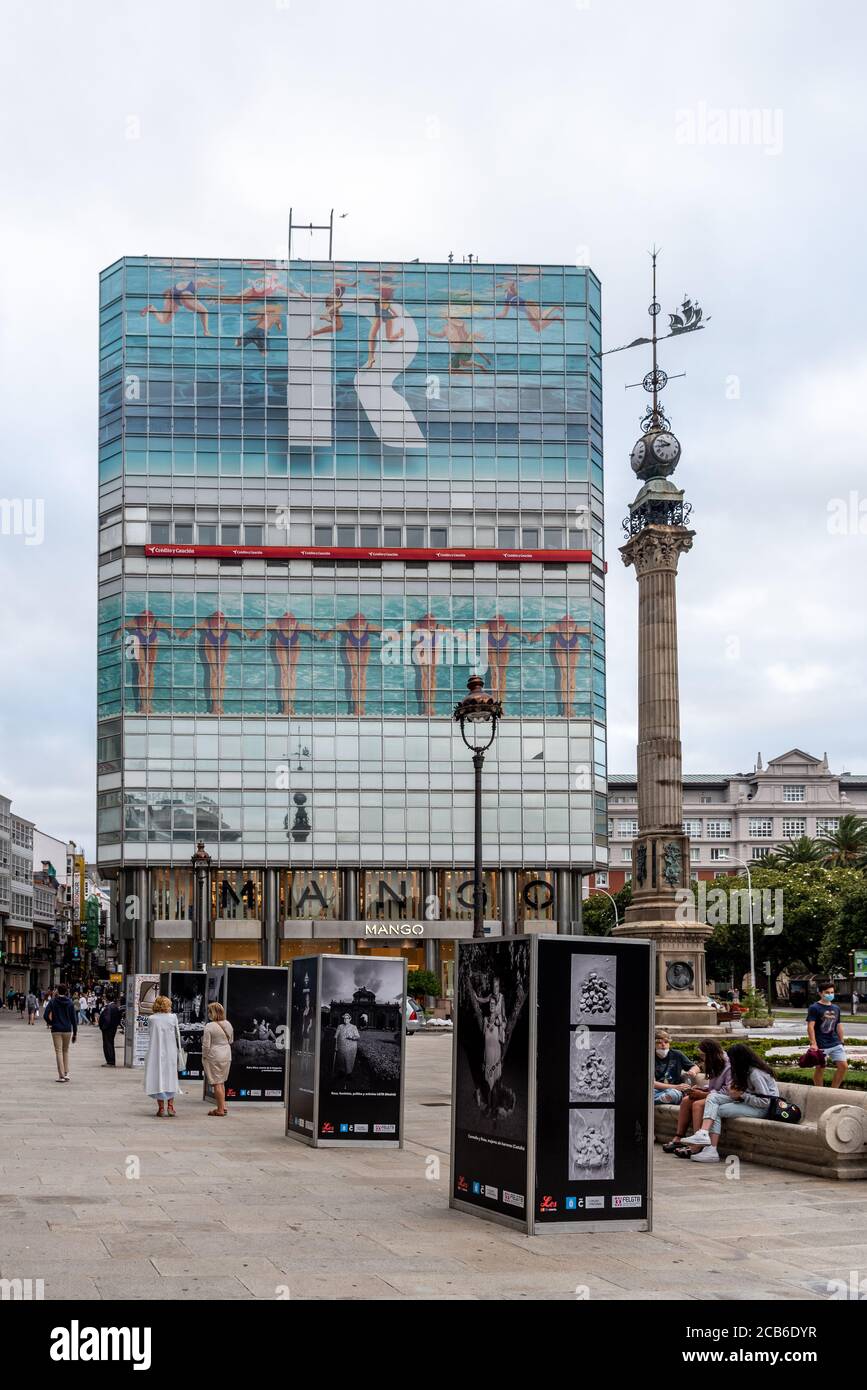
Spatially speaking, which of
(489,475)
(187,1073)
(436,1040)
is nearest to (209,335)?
(489,475)

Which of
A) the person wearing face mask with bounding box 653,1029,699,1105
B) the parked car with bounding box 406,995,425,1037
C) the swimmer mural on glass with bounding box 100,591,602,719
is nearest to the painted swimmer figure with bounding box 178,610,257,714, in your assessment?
the swimmer mural on glass with bounding box 100,591,602,719

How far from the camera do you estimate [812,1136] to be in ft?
50.8

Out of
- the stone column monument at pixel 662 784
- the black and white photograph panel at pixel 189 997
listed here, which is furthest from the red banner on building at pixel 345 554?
the black and white photograph panel at pixel 189 997

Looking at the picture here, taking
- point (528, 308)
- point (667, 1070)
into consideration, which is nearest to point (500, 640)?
point (528, 308)

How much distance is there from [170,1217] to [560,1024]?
11.9 feet

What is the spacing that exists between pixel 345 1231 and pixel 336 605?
7314cm

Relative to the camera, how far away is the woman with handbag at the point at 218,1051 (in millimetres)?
21188

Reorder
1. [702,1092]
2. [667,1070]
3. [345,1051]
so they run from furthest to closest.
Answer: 1. [667,1070]
2. [345,1051]
3. [702,1092]

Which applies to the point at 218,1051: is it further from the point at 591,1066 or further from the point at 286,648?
the point at 286,648

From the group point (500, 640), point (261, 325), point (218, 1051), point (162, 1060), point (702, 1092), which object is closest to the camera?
point (702, 1092)

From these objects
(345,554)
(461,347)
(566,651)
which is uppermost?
(461,347)

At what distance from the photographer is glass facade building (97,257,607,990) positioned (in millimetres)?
82375

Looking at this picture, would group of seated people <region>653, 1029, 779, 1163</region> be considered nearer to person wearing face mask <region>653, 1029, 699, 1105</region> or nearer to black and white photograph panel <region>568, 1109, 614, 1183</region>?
person wearing face mask <region>653, 1029, 699, 1105</region>

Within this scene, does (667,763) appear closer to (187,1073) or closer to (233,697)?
(187,1073)
